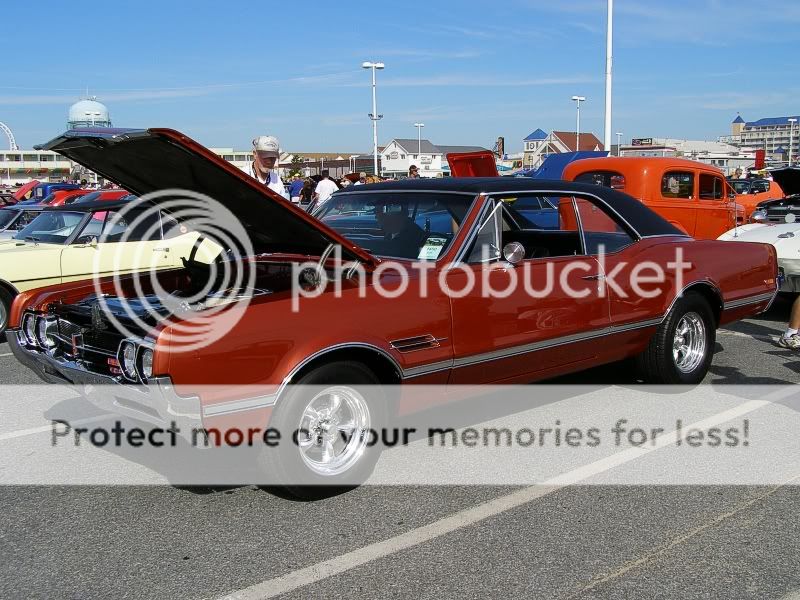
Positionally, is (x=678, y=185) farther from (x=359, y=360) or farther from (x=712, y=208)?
(x=359, y=360)

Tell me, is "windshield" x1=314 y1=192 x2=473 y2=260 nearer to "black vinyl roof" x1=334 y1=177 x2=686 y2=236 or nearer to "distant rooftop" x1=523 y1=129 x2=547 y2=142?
"black vinyl roof" x1=334 y1=177 x2=686 y2=236

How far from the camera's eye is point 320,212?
210 inches

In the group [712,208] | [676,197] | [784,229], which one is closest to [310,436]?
[784,229]

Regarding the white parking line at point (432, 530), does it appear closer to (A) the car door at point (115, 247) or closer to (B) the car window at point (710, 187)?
(A) the car door at point (115, 247)

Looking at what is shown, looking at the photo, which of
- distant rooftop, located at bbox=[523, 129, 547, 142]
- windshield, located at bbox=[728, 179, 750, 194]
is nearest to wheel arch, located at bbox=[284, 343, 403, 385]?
windshield, located at bbox=[728, 179, 750, 194]

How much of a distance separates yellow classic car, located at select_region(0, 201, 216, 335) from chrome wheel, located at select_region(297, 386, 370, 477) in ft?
16.1

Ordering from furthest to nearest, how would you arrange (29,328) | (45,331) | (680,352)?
(680,352), (29,328), (45,331)

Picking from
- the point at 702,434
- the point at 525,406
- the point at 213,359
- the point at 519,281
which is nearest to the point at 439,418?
the point at 525,406

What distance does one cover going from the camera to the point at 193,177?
390cm

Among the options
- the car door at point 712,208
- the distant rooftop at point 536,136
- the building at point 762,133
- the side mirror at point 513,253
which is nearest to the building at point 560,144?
the distant rooftop at point 536,136

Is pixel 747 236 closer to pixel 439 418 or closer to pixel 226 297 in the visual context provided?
pixel 439 418

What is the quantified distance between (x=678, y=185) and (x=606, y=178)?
3.31 feet

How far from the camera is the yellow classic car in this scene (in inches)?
320

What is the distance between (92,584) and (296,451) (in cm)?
99
